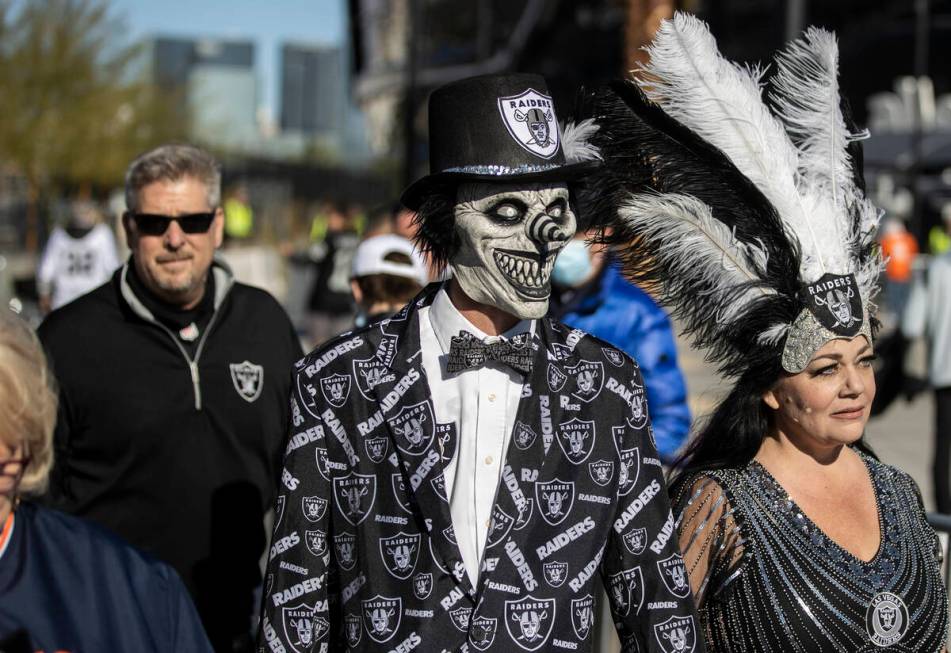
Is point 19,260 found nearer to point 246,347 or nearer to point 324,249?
point 324,249

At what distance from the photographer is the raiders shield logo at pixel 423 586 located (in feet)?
8.56

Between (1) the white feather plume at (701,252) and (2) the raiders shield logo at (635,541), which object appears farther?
(1) the white feather plume at (701,252)

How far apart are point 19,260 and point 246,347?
28522 millimetres

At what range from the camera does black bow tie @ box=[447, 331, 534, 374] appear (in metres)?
2.76

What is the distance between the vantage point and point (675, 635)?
8.84 feet

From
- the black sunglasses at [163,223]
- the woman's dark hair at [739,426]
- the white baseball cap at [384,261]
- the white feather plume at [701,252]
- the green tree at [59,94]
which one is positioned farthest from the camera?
the green tree at [59,94]

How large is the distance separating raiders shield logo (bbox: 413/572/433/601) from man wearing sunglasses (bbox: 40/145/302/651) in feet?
5.11

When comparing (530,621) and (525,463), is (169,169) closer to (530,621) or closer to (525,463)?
(525,463)

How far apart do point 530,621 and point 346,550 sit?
0.42 metres

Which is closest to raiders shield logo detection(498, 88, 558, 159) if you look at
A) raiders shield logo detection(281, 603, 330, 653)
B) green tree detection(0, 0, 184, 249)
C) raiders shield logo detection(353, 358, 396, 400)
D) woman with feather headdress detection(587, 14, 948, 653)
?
woman with feather headdress detection(587, 14, 948, 653)

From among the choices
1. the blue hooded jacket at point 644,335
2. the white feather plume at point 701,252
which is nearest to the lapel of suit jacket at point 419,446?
the white feather plume at point 701,252

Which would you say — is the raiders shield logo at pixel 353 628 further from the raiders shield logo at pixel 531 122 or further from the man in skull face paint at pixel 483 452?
the raiders shield logo at pixel 531 122

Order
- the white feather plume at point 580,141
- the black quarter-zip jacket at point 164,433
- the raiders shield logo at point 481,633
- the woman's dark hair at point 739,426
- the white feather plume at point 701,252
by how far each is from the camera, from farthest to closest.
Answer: the black quarter-zip jacket at point 164,433, the woman's dark hair at point 739,426, the white feather plume at point 701,252, the white feather plume at point 580,141, the raiders shield logo at point 481,633

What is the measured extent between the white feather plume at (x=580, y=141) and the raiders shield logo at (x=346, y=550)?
1.03 metres
